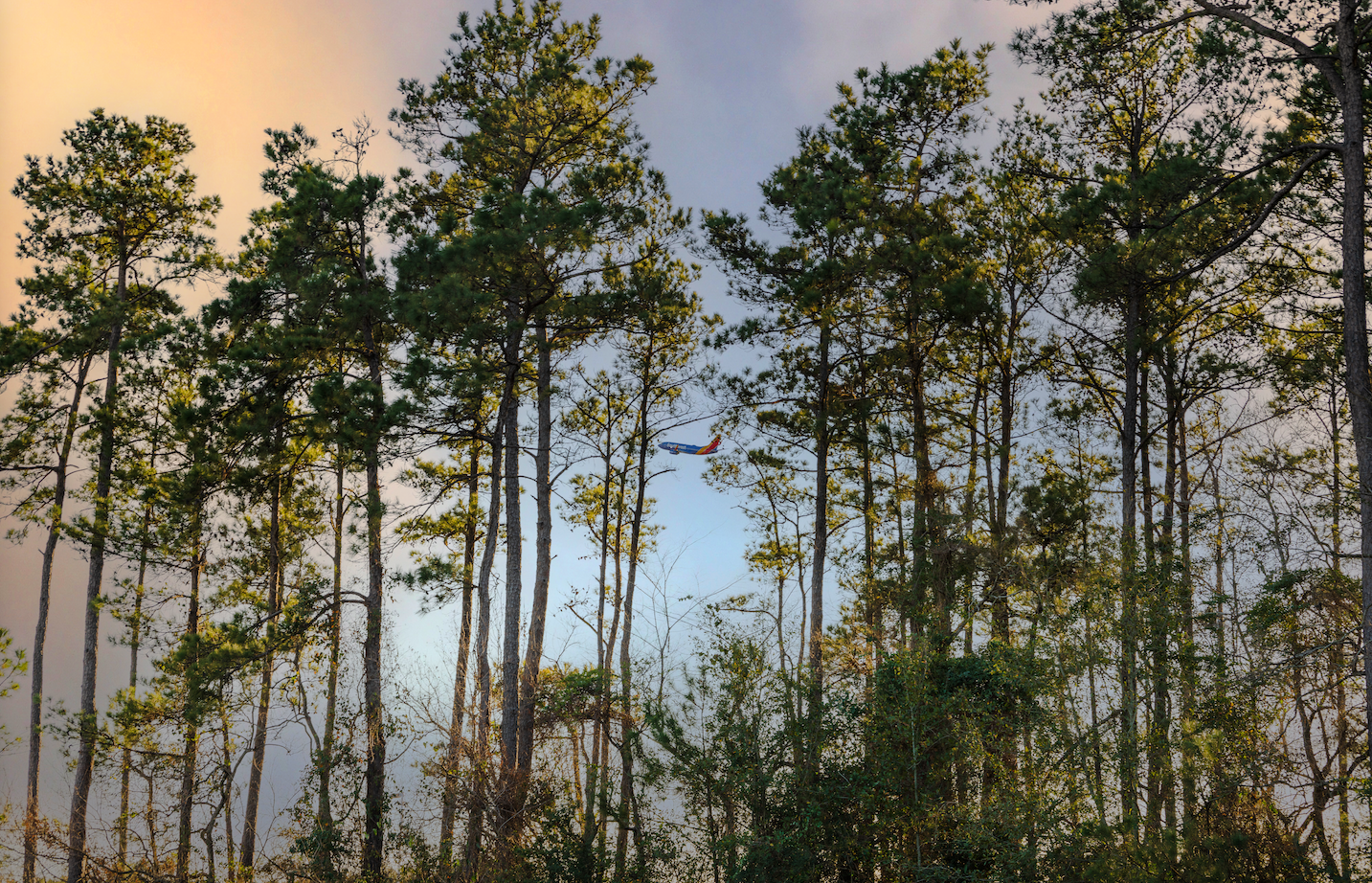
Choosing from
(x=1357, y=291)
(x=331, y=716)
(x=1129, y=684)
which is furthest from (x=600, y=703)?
(x=1357, y=291)

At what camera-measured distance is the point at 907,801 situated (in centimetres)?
1098

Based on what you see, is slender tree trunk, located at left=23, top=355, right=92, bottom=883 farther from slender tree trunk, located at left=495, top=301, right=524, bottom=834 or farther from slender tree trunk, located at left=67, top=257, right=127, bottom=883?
slender tree trunk, located at left=495, top=301, right=524, bottom=834

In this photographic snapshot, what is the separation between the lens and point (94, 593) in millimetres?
14953

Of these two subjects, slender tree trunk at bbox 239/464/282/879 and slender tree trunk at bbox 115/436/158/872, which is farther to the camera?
slender tree trunk at bbox 115/436/158/872

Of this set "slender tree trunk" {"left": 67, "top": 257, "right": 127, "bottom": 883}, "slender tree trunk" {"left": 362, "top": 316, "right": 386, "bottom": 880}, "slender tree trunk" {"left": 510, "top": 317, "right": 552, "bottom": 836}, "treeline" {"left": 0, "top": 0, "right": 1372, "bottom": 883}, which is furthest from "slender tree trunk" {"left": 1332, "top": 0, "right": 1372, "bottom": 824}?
"slender tree trunk" {"left": 67, "top": 257, "right": 127, "bottom": 883}

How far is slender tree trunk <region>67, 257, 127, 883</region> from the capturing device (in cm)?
1317

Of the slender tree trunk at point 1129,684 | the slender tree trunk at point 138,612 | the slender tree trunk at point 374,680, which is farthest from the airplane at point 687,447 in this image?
the slender tree trunk at point 138,612

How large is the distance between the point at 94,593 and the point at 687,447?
10.9 metres

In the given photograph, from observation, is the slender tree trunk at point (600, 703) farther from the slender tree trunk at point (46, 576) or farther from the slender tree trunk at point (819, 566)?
the slender tree trunk at point (46, 576)

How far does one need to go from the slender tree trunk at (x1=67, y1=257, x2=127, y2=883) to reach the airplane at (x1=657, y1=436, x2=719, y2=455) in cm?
1007

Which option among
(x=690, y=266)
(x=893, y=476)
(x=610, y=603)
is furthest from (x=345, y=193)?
Result: (x=893, y=476)

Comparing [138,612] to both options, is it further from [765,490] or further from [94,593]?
[765,490]

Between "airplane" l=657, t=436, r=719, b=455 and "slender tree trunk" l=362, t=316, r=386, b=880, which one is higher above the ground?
"airplane" l=657, t=436, r=719, b=455

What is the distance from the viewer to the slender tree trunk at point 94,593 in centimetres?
1317
